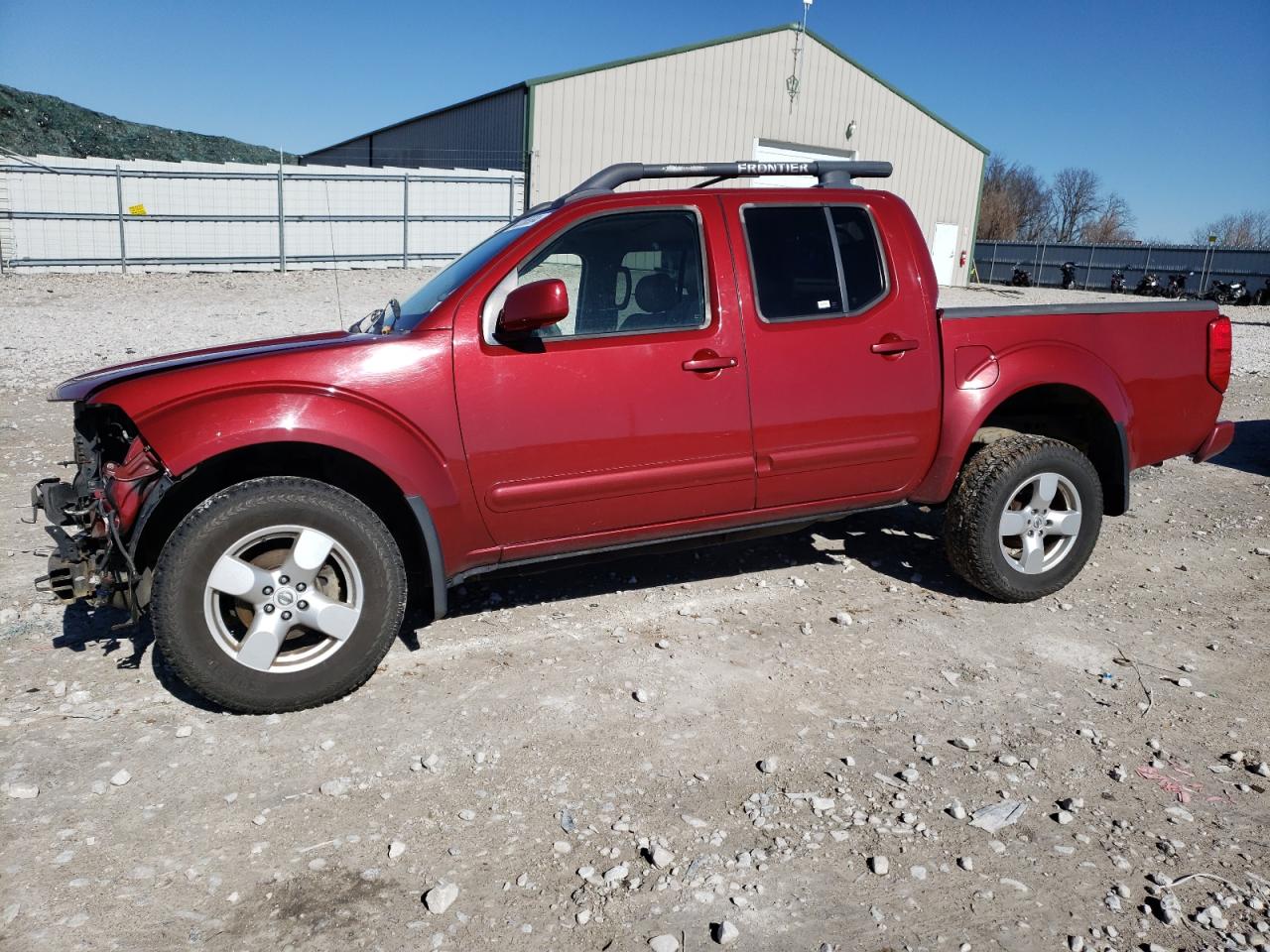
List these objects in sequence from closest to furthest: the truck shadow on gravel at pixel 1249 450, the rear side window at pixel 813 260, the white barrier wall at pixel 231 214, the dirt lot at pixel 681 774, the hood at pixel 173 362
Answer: the dirt lot at pixel 681 774 < the hood at pixel 173 362 < the rear side window at pixel 813 260 < the truck shadow on gravel at pixel 1249 450 < the white barrier wall at pixel 231 214

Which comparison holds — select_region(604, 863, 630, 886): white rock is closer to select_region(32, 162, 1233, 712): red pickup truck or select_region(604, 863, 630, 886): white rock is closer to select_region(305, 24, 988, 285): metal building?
select_region(32, 162, 1233, 712): red pickup truck

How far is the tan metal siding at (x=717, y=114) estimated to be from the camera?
2277 centimetres

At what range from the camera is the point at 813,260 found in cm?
426

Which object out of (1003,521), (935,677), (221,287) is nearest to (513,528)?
(935,677)

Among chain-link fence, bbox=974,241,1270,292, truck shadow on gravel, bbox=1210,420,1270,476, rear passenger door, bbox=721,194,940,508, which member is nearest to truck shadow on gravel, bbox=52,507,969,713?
rear passenger door, bbox=721,194,940,508

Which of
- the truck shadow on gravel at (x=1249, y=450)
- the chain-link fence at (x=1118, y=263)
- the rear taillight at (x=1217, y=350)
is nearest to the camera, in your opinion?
the rear taillight at (x=1217, y=350)

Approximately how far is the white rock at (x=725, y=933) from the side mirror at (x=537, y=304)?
2.09m

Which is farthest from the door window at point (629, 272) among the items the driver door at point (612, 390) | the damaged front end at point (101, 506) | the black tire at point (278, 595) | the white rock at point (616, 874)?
the white rock at point (616, 874)

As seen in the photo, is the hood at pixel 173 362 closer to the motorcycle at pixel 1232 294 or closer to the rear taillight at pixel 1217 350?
the rear taillight at pixel 1217 350

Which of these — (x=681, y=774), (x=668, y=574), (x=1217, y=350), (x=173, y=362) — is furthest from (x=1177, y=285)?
(x=173, y=362)

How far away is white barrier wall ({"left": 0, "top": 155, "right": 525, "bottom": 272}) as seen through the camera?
1908 cm

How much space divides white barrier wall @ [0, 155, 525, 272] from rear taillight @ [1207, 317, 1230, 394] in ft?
50.5

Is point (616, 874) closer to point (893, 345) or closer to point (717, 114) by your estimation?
point (893, 345)

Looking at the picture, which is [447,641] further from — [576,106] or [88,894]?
[576,106]
